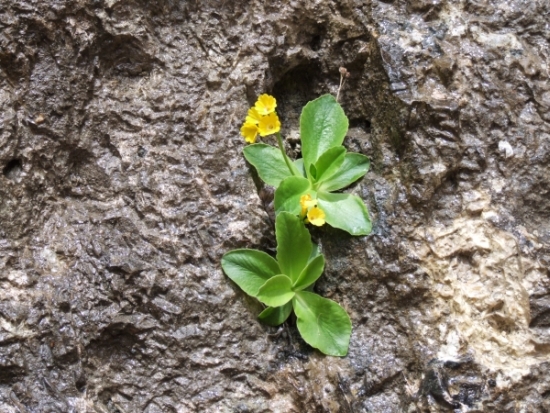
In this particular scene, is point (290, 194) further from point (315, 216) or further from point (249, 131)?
point (249, 131)

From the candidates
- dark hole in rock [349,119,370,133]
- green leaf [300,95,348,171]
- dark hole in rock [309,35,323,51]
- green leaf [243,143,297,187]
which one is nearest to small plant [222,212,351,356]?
green leaf [243,143,297,187]

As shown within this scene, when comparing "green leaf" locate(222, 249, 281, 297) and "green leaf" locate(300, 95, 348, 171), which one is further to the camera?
"green leaf" locate(300, 95, 348, 171)

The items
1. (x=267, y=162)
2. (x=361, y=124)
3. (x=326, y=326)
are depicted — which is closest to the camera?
(x=326, y=326)

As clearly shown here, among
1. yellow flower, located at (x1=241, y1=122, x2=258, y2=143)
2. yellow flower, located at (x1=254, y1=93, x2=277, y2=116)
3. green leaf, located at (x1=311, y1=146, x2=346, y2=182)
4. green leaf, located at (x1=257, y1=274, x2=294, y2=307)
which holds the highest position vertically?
yellow flower, located at (x1=254, y1=93, x2=277, y2=116)

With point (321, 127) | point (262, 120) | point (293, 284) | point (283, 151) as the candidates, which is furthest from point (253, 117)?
→ point (293, 284)

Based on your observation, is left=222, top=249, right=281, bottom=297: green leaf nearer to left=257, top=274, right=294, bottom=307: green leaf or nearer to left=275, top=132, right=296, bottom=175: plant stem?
left=257, top=274, right=294, bottom=307: green leaf
